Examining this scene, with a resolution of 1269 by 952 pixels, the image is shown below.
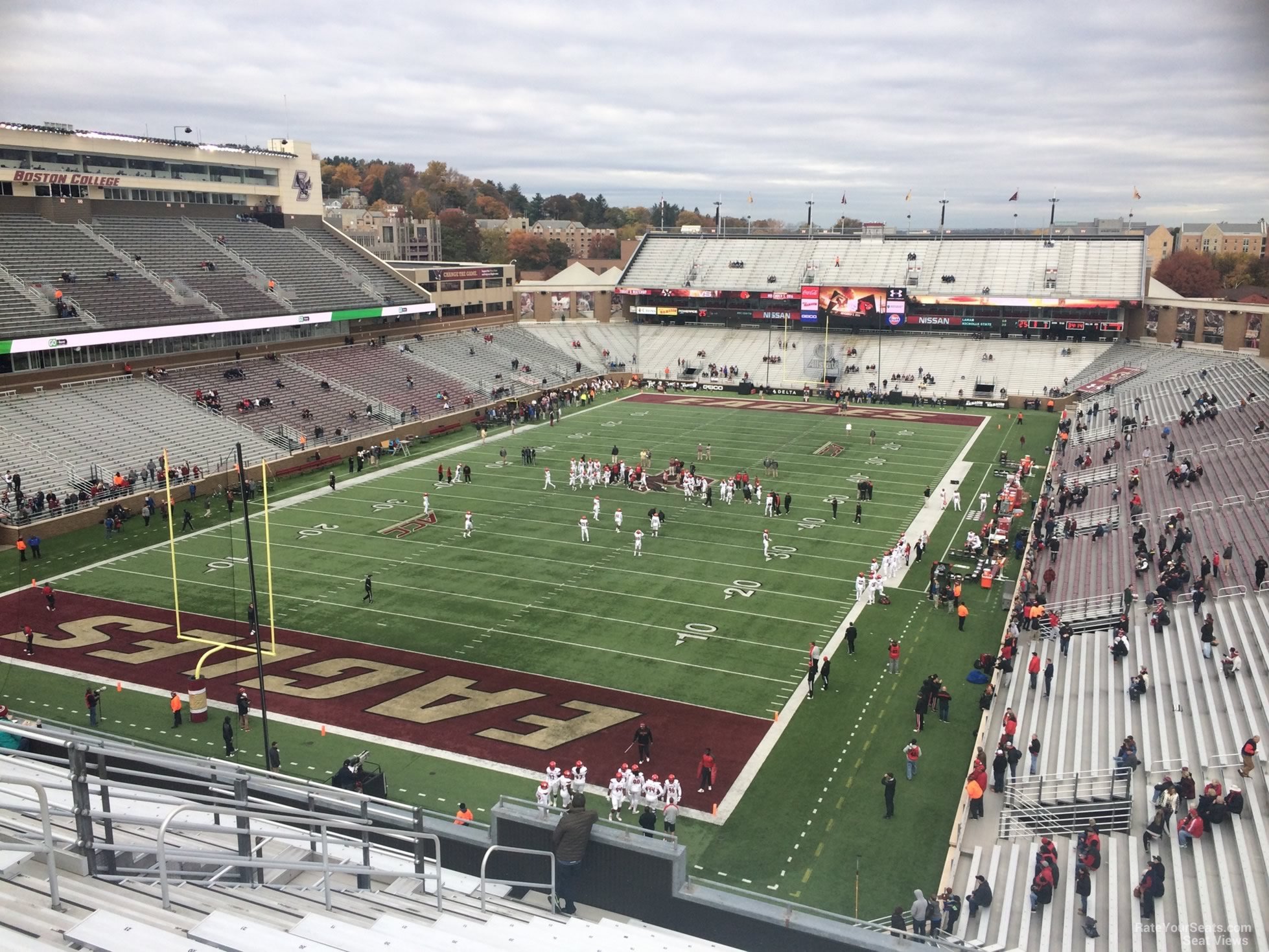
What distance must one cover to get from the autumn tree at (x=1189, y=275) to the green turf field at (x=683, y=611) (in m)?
76.6

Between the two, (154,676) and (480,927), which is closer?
(480,927)

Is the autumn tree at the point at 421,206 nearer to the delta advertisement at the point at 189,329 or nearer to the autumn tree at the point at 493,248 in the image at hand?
the autumn tree at the point at 493,248

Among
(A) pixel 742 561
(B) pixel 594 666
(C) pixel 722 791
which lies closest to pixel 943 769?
(C) pixel 722 791

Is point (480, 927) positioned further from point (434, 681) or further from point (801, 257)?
point (801, 257)

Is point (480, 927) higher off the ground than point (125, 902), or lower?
lower

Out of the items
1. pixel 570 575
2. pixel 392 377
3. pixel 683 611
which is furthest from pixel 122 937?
pixel 392 377

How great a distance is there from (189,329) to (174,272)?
16.7 feet

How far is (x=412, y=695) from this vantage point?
59.7 ft

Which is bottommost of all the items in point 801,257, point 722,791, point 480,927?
point 722,791

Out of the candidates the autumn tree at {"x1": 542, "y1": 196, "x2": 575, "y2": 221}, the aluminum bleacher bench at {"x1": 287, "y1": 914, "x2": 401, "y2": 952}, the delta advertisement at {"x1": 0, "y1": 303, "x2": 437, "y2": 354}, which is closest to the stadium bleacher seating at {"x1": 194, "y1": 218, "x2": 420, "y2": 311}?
the delta advertisement at {"x1": 0, "y1": 303, "x2": 437, "y2": 354}

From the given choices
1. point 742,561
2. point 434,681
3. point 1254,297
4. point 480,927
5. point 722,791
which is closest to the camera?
point 480,927

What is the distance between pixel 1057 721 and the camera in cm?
1667

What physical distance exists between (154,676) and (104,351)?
23600 millimetres

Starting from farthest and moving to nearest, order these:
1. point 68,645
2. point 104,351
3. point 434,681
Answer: point 104,351 → point 68,645 → point 434,681
